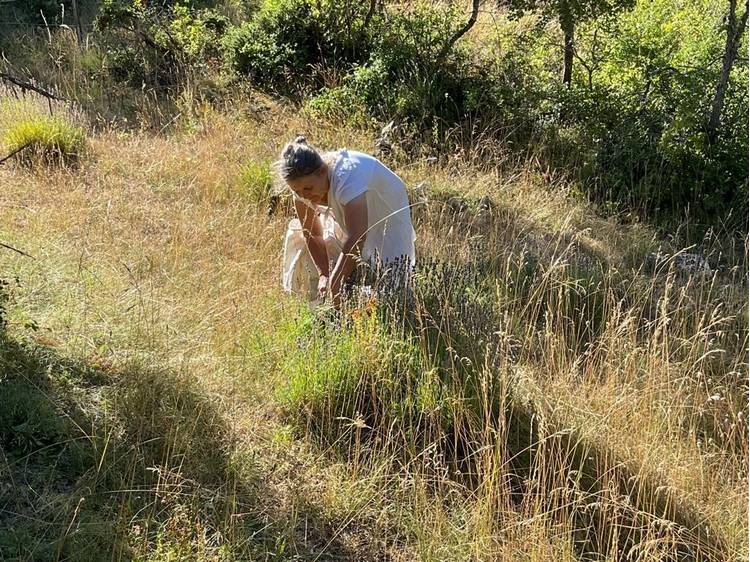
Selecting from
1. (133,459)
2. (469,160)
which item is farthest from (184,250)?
(469,160)

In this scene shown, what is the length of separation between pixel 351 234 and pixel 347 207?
5.8 inches

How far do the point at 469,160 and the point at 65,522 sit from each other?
5913mm

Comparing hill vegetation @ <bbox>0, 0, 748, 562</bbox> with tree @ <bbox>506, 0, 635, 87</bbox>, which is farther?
tree @ <bbox>506, 0, 635, 87</bbox>

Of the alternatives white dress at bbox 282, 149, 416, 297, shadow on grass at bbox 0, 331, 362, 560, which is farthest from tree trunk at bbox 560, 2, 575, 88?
shadow on grass at bbox 0, 331, 362, 560

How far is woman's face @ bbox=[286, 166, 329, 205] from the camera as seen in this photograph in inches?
153

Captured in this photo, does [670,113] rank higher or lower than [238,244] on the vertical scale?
higher

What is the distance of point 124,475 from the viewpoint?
2752 mm

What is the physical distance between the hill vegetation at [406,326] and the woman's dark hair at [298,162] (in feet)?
2.41

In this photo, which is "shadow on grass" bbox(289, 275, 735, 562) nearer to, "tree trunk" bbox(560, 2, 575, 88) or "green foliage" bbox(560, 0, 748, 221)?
"green foliage" bbox(560, 0, 748, 221)

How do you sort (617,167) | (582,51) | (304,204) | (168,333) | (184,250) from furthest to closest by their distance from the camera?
(582,51) → (617,167) → (184,250) → (304,204) → (168,333)

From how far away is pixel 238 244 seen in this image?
206 inches

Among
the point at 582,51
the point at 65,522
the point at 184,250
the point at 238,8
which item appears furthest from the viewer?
the point at 238,8

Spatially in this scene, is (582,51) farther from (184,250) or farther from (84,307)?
(84,307)

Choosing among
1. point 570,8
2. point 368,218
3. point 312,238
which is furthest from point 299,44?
point 368,218
